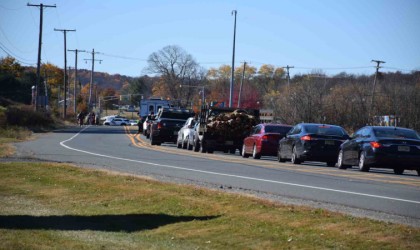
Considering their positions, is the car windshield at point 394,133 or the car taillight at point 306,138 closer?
the car windshield at point 394,133

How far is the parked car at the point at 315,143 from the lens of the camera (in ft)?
85.3

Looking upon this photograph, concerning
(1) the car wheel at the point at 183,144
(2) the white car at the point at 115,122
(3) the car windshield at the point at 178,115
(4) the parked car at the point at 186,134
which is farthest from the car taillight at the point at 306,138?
(2) the white car at the point at 115,122

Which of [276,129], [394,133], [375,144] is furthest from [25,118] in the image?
[375,144]

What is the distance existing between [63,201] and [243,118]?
20134 mm

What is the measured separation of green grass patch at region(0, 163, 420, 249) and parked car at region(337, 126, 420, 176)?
8.26 metres

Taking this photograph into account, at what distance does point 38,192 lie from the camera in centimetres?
1620

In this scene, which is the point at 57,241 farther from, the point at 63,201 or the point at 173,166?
the point at 173,166

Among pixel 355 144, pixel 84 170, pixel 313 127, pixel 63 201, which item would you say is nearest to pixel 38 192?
pixel 63 201

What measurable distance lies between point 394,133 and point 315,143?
3397 millimetres

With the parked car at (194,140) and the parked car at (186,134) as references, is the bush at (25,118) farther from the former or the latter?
the parked car at (194,140)

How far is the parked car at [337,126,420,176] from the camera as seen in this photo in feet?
73.2

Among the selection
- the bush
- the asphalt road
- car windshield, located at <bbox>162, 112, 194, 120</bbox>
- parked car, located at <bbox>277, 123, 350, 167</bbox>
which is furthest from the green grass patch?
the bush

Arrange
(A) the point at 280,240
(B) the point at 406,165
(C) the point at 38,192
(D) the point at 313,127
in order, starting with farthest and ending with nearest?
(D) the point at 313,127, (B) the point at 406,165, (C) the point at 38,192, (A) the point at 280,240

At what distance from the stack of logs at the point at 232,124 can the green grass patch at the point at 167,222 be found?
1743cm
